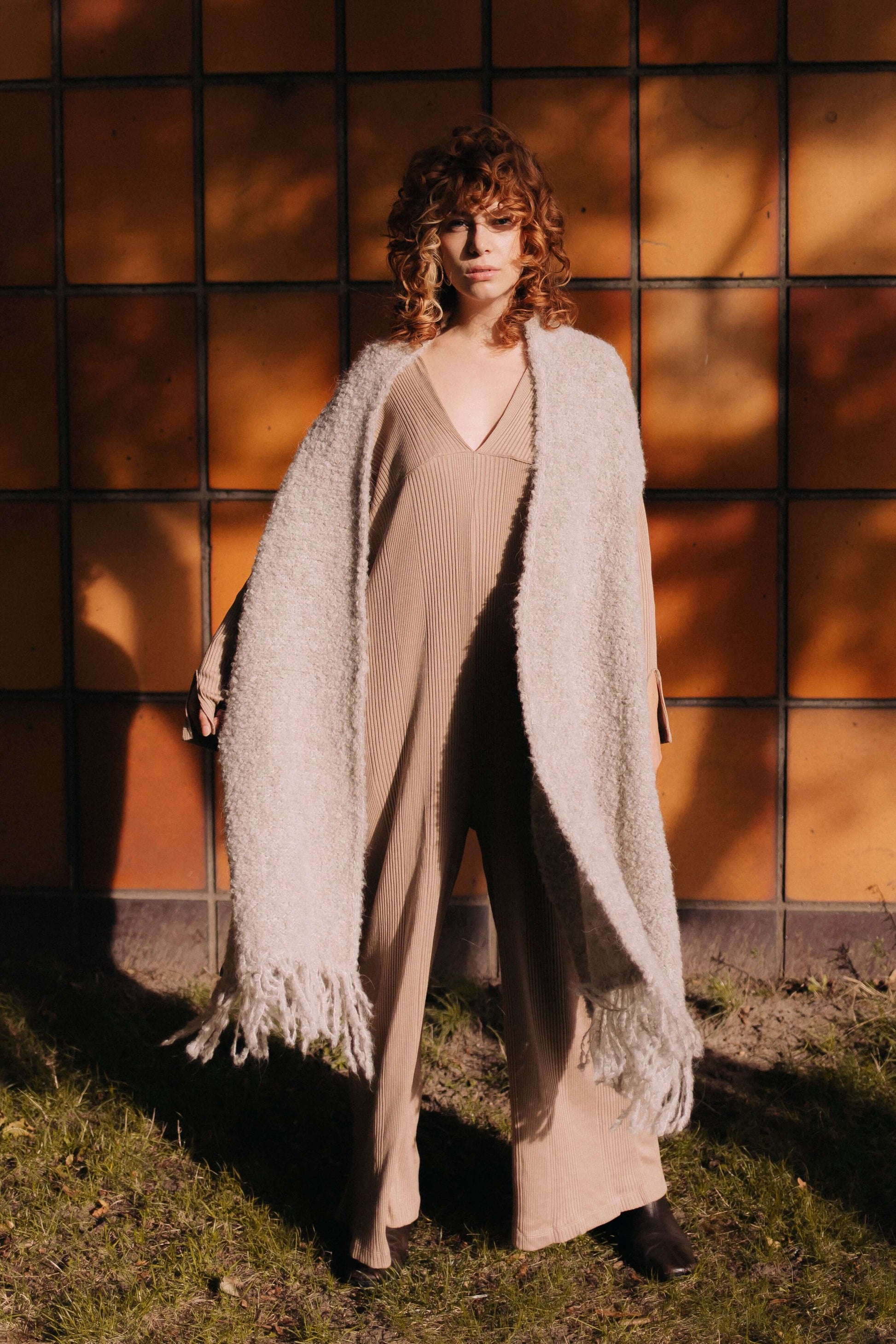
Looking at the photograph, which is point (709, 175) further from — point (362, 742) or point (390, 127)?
point (362, 742)

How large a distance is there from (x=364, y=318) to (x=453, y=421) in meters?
1.25

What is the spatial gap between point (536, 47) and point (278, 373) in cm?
109

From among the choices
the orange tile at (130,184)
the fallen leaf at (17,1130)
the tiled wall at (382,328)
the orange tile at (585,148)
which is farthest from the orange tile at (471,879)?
the orange tile at (130,184)

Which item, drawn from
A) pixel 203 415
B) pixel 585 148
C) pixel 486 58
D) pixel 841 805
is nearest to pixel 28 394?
pixel 203 415

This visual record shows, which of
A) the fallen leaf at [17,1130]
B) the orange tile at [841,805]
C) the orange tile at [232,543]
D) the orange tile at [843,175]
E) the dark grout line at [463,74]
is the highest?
the dark grout line at [463,74]

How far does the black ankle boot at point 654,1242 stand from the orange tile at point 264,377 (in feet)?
6.62

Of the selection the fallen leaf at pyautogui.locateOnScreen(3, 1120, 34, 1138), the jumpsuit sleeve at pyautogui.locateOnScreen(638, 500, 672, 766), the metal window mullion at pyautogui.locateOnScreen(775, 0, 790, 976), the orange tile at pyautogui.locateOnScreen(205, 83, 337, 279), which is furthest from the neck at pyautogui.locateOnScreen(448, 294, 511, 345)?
the fallen leaf at pyautogui.locateOnScreen(3, 1120, 34, 1138)

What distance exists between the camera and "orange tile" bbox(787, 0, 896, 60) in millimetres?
2951

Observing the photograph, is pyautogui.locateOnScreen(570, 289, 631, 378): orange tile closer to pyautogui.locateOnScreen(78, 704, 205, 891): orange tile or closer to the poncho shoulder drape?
the poncho shoulder drape

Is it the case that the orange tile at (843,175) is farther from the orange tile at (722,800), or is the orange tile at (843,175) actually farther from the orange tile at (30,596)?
the orange tile at (30,596)

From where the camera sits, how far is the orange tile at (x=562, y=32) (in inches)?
118

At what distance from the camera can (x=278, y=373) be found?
3.13 m

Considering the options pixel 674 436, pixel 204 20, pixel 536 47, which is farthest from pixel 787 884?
pixel 204 20

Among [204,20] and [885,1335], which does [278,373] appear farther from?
[885,1335]
